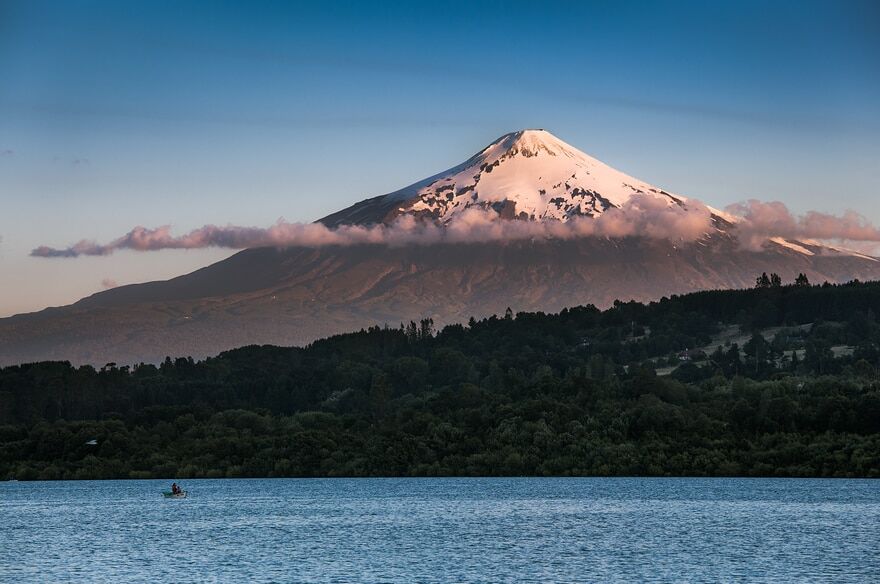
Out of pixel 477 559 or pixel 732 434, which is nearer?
pixel 477 559

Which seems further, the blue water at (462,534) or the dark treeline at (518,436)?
the dark treeline at (518,436)

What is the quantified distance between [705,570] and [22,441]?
10723 centimetres

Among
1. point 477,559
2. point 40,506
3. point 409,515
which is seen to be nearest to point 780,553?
point 477,559

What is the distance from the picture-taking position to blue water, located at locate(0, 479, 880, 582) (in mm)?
61250

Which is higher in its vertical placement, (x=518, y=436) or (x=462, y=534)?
(x=518, y=436)

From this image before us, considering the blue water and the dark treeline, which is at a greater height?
the dark treeline

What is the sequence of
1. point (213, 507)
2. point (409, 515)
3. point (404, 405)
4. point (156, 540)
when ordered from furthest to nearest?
point (404, 405)
point (213, 507)
point (409, 515)
point (156, 540)

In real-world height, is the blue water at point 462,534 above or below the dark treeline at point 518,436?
below

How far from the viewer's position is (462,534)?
3120 inches

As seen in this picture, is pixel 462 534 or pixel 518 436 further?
pixel 518 436

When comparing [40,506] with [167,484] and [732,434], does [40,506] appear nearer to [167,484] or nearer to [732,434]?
[167,484]

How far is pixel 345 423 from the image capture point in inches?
6427

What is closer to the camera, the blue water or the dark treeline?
the blue water

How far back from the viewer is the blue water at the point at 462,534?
61.2 meters
